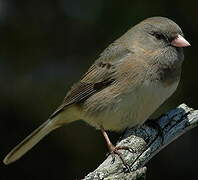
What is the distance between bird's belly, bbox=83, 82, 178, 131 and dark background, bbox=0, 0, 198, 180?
1.01 meters

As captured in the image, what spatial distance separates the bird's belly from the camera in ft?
15.0

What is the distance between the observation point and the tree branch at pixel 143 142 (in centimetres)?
407

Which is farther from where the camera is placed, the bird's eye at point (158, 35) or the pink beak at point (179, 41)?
the bird's eye at point (158, 35)

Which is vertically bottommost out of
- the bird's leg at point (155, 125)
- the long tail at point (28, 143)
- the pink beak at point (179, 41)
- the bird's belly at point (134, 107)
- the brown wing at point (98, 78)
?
the bird's leg at point (155, 125)

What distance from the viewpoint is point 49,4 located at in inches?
238

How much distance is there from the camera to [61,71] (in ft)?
19.5

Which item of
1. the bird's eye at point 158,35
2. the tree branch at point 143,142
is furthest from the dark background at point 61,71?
the tree branch at point 143,142

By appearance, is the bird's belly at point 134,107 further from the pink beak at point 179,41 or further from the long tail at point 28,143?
the long tail at point 28,143

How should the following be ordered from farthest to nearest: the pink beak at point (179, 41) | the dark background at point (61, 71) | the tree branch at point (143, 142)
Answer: the dark background at point (61, 71), the pink beak at point (179, 41), the tree branch at point (143, 142)

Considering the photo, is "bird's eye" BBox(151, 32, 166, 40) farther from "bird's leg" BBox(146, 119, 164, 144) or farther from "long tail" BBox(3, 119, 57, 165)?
"long tail" BBox(3, 119, 57, 165)

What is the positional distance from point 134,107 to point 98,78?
48 cm

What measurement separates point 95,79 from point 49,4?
1.27 metres

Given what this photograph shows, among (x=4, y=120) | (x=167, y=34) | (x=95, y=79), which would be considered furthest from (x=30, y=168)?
(x=167, y=34)

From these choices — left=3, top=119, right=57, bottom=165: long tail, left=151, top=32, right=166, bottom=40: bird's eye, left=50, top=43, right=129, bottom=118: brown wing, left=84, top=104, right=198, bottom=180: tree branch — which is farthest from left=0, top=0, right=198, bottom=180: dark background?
Result: left=84, top=104, right=198, bottom=180: tree branch
